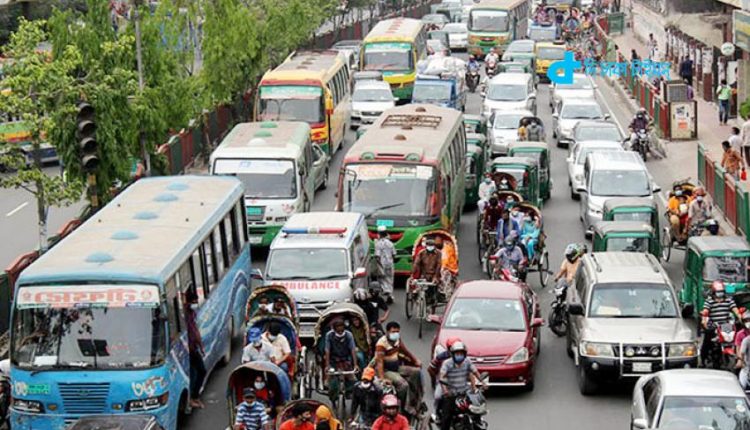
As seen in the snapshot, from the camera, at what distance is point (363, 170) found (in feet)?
102

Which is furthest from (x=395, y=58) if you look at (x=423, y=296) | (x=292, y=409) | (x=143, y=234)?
(x=292, y=409)

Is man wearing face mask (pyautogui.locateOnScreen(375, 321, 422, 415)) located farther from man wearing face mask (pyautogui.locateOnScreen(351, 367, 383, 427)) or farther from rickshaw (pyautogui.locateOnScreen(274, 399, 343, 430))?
rickshaw (pyautogui.locateOnScreen(274, 399, 343, 430))

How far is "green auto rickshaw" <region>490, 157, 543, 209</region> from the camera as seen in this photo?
1384 inches

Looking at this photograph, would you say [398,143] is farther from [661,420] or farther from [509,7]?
[509,7]

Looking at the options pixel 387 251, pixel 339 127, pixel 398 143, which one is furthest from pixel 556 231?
pixel 339 127

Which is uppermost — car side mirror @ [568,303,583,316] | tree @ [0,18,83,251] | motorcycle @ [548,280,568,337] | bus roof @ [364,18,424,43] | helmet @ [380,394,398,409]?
tree @ [0,18,83,251]

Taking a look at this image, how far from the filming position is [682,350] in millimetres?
22281

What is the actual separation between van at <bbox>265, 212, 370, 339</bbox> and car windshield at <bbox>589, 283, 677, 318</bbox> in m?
4.32

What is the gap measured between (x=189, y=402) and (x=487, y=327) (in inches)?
185

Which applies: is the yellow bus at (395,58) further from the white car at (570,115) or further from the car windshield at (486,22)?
the car windshield at (486,22)

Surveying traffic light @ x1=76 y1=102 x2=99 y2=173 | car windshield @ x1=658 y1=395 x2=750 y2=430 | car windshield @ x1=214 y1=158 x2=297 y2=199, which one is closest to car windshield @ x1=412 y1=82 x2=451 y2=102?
car windshield @ x1=214 y1=158 x2=297 y2=199

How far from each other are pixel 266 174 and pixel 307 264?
26.8ft

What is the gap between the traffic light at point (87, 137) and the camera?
2314 cm

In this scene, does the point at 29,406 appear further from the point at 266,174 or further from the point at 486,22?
the point at 486,22
